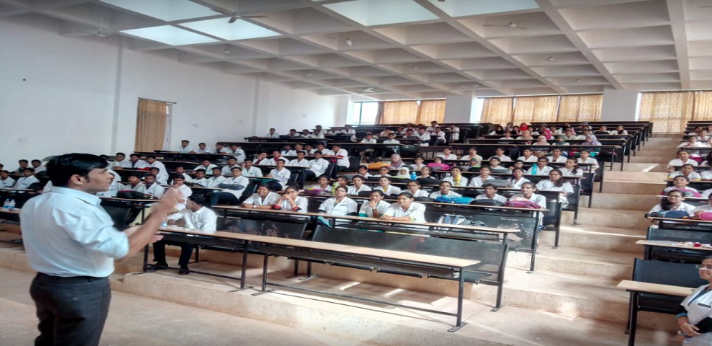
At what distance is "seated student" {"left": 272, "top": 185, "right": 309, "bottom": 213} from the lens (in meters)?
6.96

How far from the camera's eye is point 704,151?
960 centimetres

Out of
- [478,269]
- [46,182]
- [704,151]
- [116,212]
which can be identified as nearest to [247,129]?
[46,182]

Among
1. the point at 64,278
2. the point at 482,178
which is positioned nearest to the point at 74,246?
the point at 64,278

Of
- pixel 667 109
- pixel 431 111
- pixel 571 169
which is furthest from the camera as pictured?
pixel 431 111

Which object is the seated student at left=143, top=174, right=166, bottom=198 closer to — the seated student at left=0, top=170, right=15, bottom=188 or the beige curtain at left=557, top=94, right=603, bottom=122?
the seated student at left=0, top=170, right=15, bottom=188

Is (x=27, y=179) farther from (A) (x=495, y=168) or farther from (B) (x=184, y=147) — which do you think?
(A) (x=495, y=168)

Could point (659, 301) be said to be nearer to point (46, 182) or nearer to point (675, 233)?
point (675, 233)

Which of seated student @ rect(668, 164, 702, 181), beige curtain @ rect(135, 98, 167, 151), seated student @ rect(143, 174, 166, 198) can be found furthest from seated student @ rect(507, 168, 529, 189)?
beige curtain @ rect(135, 98, 167, 151)

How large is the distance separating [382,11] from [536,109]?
921 cm

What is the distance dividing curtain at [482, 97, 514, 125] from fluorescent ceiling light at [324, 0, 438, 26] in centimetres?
886

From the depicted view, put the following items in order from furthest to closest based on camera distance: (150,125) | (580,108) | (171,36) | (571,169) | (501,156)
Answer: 1. (580,108)
2. (150,125)
3. (171,36)
4. (501,156)
5. (571,169)

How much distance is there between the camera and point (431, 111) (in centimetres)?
1850

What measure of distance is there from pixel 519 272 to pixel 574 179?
9.44ft

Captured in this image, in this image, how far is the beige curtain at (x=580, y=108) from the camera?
1602 cm
